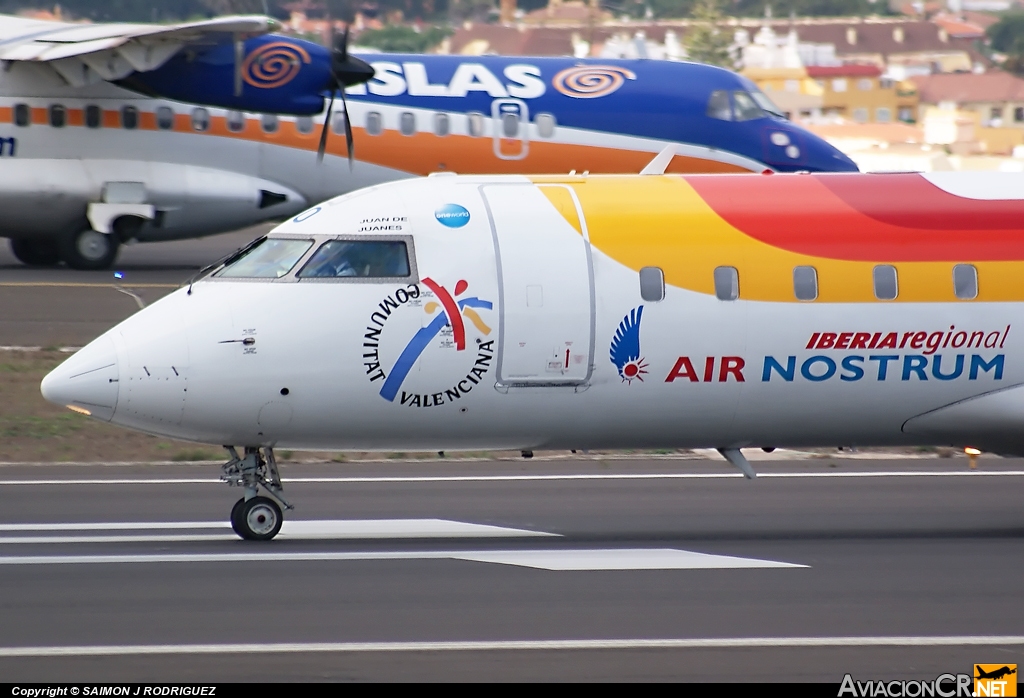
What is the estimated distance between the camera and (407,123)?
97.7 feet

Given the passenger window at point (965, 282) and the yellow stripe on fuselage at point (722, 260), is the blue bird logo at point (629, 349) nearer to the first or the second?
the yellow stripe on fuselage at point (722, 260)

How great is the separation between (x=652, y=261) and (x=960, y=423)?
289 cm

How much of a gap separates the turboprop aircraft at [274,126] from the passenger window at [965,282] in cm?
1631

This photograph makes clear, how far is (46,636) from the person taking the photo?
959 cm

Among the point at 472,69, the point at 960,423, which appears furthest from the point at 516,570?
the point at 472,69

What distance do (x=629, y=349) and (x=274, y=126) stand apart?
718 inches

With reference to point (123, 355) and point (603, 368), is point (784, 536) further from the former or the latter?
point (123, 355)

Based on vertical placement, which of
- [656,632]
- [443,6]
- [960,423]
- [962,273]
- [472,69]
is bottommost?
[656,632]

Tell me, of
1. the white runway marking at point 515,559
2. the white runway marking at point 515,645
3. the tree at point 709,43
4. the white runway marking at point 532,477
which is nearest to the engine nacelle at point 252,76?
the white runway marking at point 532,477

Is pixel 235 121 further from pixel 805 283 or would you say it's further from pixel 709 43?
pixel 709 43

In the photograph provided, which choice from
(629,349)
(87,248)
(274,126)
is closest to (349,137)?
(274,126)

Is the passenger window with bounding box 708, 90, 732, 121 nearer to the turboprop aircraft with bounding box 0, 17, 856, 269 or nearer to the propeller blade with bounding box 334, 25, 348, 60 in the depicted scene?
the turboprop aircraft with bounding box 0, 17, 856, 269

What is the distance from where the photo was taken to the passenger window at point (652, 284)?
12.7 meters

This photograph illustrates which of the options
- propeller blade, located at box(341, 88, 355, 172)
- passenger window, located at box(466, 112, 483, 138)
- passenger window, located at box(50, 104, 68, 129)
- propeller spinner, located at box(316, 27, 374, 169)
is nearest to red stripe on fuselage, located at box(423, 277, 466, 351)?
propeller blade, located at box(341, 88, 355, 172)
